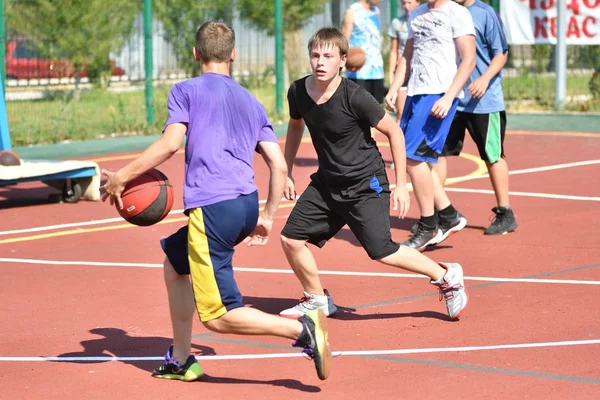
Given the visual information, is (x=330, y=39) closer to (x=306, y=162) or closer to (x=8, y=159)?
(x=8, y=159)

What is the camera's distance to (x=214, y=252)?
19.7 ft

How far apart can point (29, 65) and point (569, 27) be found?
387 inches

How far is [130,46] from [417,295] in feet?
40.6

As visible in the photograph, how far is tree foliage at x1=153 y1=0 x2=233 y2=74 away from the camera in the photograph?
2020 centimetres

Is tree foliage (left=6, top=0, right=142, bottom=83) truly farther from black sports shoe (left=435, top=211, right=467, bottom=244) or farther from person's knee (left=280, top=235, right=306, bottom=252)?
person's knee (left=280, top=235, right=306, bottom=252)

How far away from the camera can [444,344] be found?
22.7ft

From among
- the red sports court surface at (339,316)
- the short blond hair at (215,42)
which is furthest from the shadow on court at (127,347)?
the short blond hair at (215,42)

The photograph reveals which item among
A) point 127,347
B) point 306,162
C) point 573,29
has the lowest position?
point 127,347

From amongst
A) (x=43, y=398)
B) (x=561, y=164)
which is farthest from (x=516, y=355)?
(x=561, y=164)

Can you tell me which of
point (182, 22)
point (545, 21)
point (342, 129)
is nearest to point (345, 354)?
point (342, 129)

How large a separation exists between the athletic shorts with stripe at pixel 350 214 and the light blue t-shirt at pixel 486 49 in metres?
3.28

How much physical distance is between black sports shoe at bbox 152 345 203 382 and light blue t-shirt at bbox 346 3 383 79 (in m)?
8.98

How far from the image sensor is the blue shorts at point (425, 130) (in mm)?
9711

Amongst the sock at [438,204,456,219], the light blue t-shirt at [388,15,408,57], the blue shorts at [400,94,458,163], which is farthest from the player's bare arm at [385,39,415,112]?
the light blue t-shirt at [388,15,408,57]
